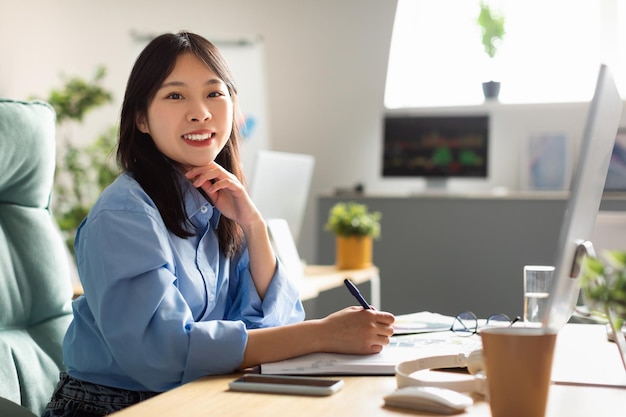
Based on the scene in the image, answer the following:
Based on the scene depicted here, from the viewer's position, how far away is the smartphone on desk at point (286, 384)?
1.02 meters

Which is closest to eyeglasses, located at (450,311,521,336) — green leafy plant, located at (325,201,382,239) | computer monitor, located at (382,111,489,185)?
green leafy plant, located at (325,201,382,239)

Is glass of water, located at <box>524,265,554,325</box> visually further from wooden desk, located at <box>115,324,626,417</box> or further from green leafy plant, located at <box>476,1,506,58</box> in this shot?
green leafy plant, located at <box>476,1,506,58</box>

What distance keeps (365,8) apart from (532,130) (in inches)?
46.2

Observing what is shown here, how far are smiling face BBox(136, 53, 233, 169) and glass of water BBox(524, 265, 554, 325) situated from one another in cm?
60

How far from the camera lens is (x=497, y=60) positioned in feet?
14.8

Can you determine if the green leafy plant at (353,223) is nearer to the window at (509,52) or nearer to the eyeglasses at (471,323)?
the window at (509,52)

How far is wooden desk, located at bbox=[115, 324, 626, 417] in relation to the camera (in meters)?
0.93

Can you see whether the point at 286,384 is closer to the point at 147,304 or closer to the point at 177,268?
the point at 147,304

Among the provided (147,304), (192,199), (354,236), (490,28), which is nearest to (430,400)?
(147,304)

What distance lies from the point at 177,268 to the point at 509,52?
3.49m

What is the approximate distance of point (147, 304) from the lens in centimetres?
119

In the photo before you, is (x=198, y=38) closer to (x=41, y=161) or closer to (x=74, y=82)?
(x=41, y=161)

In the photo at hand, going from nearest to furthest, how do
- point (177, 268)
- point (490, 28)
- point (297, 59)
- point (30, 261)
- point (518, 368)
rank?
point (518, 368) → point (177, 268) → point (30, 261) → point (490, 28) → point (297, 59)

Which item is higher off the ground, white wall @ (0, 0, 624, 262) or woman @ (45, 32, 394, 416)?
white wall @ (0, 0, 624, 262)
